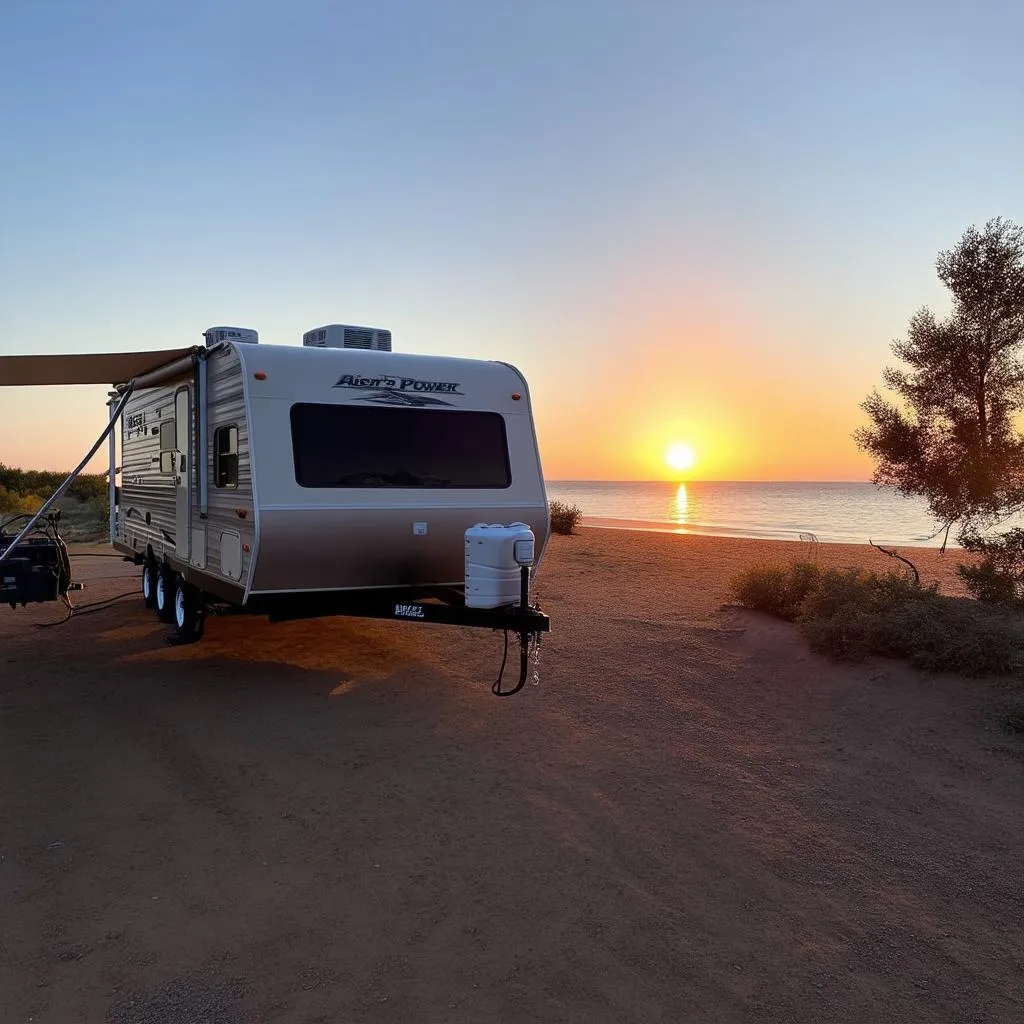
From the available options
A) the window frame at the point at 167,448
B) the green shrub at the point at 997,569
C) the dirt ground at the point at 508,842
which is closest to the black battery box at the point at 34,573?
the dirt ground at the point at 508,842

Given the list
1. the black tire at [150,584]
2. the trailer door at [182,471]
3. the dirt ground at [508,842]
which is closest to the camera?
the dirt ground at [508,842]

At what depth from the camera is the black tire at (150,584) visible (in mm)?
10577

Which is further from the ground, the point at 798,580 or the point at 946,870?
the point at 798,580

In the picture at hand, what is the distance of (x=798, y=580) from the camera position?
980 cm

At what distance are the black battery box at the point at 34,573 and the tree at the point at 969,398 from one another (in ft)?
35.1

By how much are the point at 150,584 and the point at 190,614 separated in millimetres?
2456

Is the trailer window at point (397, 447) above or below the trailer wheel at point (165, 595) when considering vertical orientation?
above

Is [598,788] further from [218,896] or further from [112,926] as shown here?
[112,926]

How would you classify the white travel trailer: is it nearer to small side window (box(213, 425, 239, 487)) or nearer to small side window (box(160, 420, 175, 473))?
small side window (box(213, 425, 239, 487))

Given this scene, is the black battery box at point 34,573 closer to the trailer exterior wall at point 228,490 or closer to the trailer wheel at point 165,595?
the trailer wheel at point 165,595

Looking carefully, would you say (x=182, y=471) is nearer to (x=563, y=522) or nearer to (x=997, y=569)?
(x=997, y=569)

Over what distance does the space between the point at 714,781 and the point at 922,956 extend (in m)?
1.89

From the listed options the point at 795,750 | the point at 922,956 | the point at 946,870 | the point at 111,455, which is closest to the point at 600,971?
the point at 922,956

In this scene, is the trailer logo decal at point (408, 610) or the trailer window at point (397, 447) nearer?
the trailer logo decal at point (408, 610)
